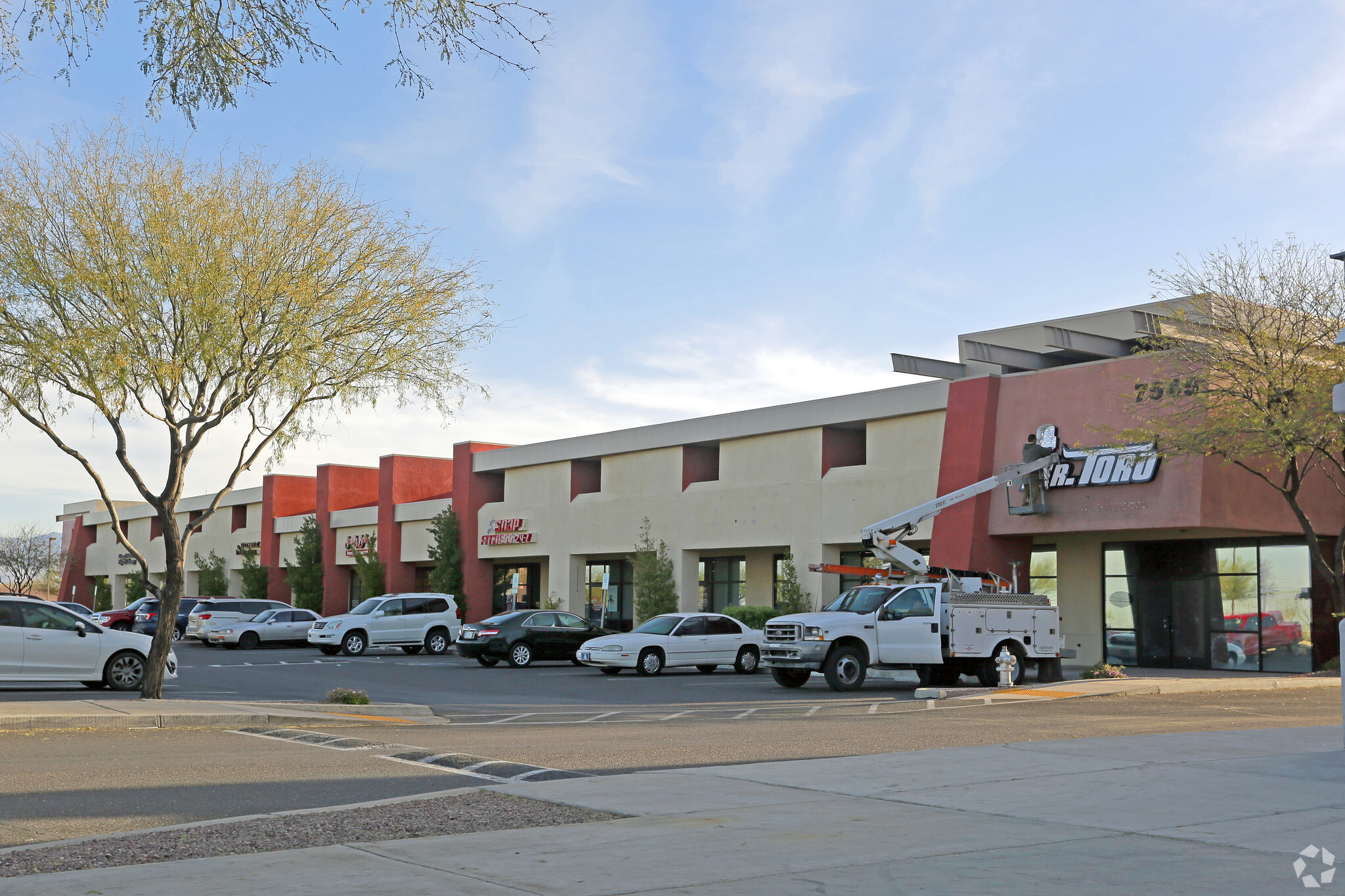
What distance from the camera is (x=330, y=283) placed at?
744 inches

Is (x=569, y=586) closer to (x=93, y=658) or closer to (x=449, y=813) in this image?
(x=93, y=658)

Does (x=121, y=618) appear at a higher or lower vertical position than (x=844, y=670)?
higher

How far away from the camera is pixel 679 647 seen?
93.3 ft

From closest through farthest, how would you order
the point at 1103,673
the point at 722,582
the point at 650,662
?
1. the point at 1103,673
2. the point at 650,662
3. the point at 722,582

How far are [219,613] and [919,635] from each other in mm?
28035

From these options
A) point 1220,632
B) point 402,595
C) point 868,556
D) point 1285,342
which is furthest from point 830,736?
point 402,595

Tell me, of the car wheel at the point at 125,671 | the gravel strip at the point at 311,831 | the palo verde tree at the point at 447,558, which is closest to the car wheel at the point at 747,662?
the car wheel at the point at 125,671

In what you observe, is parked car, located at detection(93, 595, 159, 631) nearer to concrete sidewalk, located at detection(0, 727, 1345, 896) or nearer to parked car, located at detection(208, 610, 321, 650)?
parked car, located at detection(208, 610, 321, 650)

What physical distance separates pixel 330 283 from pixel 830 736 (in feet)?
32.5

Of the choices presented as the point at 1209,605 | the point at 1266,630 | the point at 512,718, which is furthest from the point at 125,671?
the point at 1266,630

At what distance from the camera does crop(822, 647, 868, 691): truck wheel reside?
76.4 feet

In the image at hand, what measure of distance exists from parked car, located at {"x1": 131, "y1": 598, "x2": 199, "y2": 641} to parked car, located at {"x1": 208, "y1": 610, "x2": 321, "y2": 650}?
1655mm

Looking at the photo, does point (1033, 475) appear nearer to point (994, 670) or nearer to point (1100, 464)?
point (1100, 464)

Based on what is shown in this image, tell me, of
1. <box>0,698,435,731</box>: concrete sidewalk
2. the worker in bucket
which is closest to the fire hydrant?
the worker in bucket
